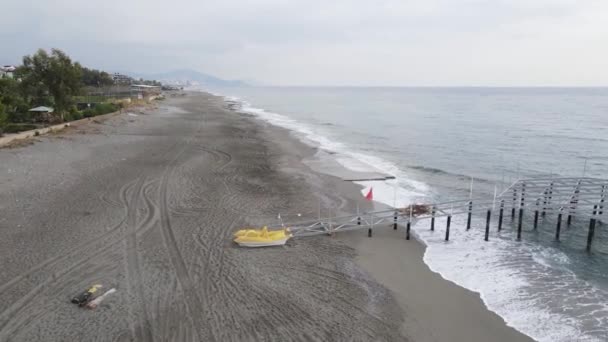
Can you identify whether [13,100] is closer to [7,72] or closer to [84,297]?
[84,297]

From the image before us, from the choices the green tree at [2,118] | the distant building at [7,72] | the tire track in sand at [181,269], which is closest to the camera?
the tire track in sand at [181,269]

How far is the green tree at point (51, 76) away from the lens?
135 feet

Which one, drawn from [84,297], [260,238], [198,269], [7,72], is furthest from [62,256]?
[7,72]

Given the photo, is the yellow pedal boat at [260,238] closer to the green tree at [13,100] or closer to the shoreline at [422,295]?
the shoreline at [422,295]

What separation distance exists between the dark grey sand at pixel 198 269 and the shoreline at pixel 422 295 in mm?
49

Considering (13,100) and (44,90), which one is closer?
(13,100)

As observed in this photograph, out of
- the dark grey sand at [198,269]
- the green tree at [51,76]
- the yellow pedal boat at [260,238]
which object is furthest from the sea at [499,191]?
the green tree at [51,76]

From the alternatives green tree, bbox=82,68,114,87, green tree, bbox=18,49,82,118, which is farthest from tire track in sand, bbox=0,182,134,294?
green tree, bbox=82,68,114,87

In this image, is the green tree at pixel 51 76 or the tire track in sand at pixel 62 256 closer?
the tire track in sand at pixel 62 256

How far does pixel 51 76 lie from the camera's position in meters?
42.0

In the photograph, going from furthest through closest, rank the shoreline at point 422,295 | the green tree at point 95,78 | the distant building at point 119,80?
the distant building at point 119,80, the green tree at point 95,78, the shoreline at point 422,295

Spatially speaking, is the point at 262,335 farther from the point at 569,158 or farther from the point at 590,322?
the point at 569,158

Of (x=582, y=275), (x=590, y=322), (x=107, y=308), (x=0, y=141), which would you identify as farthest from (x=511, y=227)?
(x=0, y=141)

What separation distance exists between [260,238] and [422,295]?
6.42 metres
